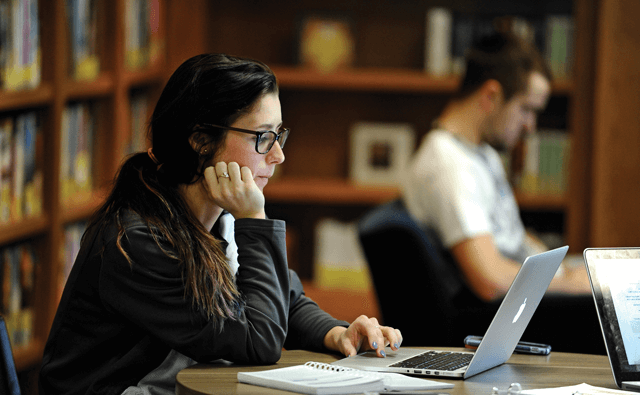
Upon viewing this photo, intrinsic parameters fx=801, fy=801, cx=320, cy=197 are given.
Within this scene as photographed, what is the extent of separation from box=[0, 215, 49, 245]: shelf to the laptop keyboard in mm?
1439

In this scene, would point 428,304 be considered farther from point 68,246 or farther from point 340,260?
point 340,260

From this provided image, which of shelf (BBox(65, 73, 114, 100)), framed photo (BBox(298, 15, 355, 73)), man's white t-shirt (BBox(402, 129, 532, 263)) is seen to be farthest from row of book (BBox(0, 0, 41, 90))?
framed photo (BBox(298, 15, 355, 73))

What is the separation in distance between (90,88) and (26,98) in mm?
435

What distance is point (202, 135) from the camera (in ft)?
4.83

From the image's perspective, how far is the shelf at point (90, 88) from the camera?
106 inches

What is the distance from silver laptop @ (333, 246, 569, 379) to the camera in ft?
4.09

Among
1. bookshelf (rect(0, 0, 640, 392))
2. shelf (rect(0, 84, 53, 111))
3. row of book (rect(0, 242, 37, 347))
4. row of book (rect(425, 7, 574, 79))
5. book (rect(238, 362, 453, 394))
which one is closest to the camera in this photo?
book (rect(238, 362, 453, 394))

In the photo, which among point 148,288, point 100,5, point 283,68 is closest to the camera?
point 148,288

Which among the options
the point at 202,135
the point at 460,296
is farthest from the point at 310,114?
the point at 202,135

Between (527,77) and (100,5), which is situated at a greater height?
(100,5)

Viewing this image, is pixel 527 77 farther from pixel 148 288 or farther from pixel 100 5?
pixel 148 288

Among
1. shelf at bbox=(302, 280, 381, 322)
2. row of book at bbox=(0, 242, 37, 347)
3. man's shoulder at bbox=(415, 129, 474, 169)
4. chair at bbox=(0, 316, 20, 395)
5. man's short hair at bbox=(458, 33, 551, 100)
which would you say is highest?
man's short hair at bbox=(458, 33, 551, 100)

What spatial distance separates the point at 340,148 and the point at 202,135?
2667mm

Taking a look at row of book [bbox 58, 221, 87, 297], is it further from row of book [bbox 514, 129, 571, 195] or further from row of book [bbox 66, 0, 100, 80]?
row of book [bbox 514, 129, 571, 195]
